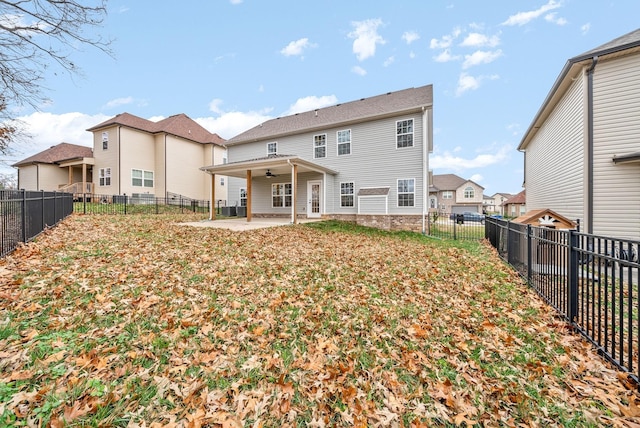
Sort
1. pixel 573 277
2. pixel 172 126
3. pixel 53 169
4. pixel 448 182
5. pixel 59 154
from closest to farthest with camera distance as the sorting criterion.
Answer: pixel 573 277
pixel 53 169
pixel 172 126
pixel 59 154
pixel 448 182

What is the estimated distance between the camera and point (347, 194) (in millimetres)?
15266

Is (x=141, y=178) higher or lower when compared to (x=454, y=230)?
higher

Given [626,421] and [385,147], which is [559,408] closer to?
[626,421]

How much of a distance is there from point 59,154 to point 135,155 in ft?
29.1

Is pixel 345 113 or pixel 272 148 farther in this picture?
pixel 272 148

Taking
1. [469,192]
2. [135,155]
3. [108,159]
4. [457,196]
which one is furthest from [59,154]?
[469,192]

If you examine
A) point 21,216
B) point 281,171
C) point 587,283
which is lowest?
point 587,283

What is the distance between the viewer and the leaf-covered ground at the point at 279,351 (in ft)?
6.96

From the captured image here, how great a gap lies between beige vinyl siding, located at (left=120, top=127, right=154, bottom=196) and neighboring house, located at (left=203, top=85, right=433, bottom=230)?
8791mm

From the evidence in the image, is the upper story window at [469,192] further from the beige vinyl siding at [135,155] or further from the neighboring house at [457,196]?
the beige vinyl siding at [135,155]

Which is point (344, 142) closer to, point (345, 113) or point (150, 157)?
point (345, 113)

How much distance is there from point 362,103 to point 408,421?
56.9ft

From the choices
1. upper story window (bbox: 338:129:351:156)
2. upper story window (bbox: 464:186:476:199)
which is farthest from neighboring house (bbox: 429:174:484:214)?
upper story window (bbox: 338:129:351:156)

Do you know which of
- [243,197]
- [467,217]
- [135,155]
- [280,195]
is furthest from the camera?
[467,217]
